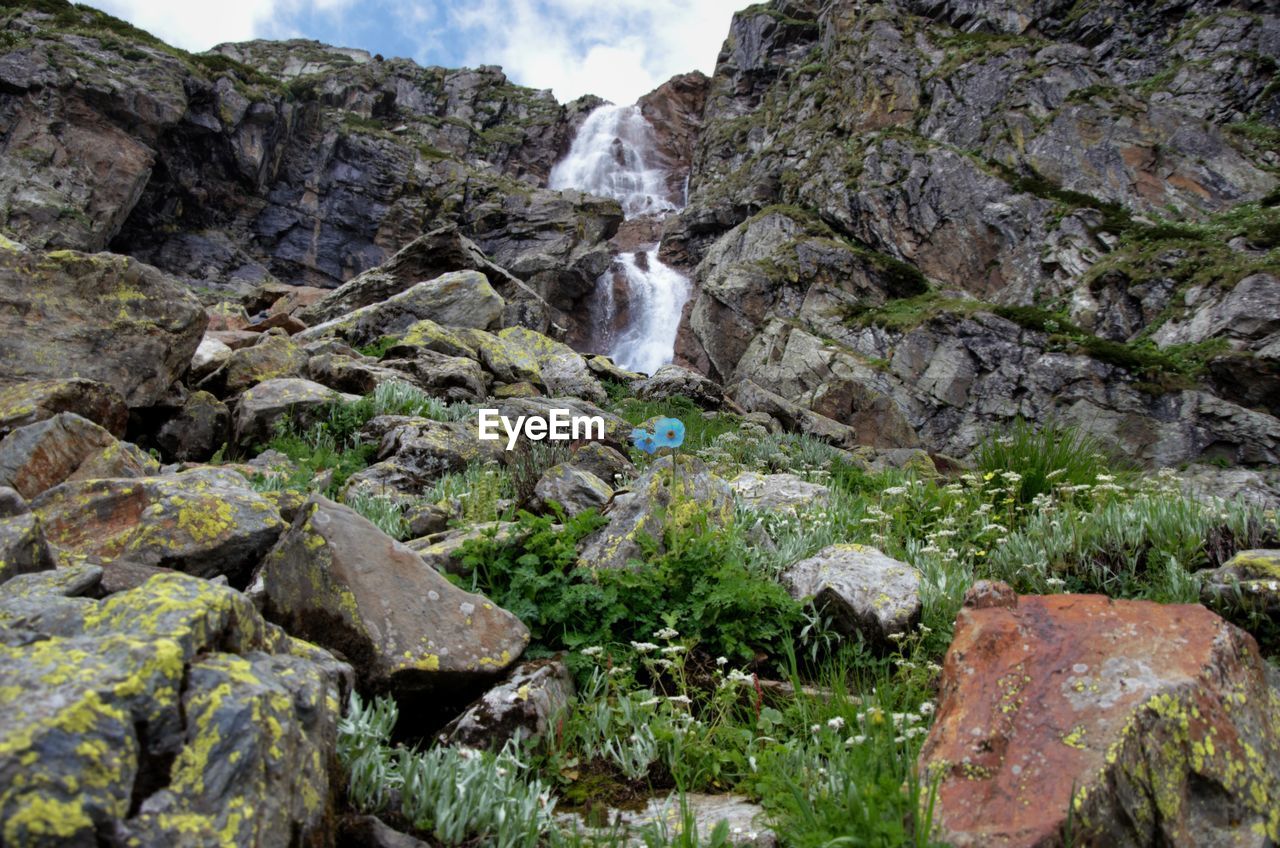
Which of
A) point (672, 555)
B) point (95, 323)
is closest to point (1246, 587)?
point (672, 555)

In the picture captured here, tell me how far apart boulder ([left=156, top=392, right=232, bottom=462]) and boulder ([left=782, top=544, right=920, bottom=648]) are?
6.34 metres

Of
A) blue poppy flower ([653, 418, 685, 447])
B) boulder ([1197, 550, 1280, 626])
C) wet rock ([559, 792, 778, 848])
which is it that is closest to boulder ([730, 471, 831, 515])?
blue poppy flower ([653, 418, 685, 447])

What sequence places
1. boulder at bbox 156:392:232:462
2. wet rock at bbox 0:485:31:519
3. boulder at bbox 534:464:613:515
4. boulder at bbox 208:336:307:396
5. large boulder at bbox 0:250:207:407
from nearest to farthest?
wet rock at bbox 0:485:31:519 < boulder at bbox 534:464:613:515 < large boulder at bbox 0:250:207:407 < boulder at bbox 156:392:232:462 < boulder at bbox 208:336:307:396

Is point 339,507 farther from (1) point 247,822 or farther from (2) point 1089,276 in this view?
(2) point 1089,276

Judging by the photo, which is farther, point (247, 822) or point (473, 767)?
point (473, 767)

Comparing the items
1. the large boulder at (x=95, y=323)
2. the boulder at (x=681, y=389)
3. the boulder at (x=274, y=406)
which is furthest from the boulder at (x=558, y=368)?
the large boulder at (x=95, y=323)

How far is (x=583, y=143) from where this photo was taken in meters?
53.3

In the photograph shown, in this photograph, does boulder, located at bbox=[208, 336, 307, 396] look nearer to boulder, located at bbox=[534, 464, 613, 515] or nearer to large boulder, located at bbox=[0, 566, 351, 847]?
boulder, located at bbox=[534, 464, 613, 515]

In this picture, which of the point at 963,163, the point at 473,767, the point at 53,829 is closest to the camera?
the point at 53,829

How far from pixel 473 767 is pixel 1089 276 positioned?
74.5 ft

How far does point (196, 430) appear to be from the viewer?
7.53 meters

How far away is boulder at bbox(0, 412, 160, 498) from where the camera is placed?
170 inches

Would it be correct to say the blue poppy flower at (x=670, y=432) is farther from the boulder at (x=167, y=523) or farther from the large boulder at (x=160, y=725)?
the large boulder at (x=160, y=725)

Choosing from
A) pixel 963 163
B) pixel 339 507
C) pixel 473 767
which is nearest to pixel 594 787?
pixel 473 767
